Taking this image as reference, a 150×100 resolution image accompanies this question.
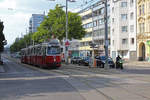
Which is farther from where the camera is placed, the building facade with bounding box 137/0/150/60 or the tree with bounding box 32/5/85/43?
the tree with bounding box 32/5/85/43

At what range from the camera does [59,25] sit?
182 ft

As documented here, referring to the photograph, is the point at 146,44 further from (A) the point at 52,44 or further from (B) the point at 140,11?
(A) the point at 52,44

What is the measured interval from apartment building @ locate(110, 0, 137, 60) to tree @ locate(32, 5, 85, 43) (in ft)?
31.2

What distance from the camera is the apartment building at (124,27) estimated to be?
191 ft

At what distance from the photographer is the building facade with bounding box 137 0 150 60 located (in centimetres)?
5092

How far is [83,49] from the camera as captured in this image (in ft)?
284

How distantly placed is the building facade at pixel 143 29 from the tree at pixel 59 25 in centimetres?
1281

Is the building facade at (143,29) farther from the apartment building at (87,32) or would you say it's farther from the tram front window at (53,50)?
the tram front window at (53,50)

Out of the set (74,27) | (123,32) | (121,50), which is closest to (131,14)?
(123,32)

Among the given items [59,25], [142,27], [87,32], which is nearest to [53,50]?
[59,25]

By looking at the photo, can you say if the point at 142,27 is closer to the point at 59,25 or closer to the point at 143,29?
the point at 143,29

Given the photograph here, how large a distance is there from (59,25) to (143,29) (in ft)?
57.1

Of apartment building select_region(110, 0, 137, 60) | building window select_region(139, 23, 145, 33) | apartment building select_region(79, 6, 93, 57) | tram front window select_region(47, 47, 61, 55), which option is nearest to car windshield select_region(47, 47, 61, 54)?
tram front window select_region(47, 47, 61, 55)

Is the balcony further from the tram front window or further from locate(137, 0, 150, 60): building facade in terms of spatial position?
the tram front window
